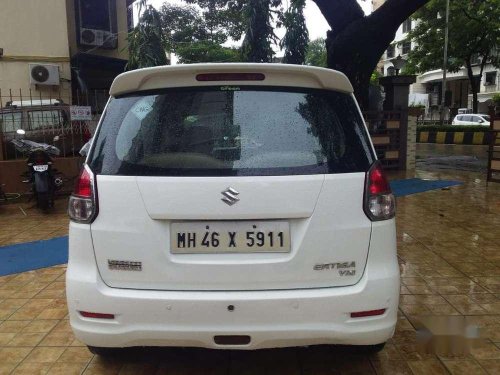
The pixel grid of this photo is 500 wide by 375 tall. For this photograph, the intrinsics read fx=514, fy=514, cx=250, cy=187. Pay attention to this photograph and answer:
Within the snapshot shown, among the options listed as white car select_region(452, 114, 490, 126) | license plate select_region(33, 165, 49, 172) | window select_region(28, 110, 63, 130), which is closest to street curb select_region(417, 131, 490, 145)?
white car select_region(452, 114, 490, 126)

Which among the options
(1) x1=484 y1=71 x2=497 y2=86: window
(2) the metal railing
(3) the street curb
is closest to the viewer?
(2) the metal railing

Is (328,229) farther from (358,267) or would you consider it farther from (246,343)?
(246,343)

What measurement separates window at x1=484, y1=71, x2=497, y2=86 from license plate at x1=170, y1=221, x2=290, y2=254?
45295 millimetres

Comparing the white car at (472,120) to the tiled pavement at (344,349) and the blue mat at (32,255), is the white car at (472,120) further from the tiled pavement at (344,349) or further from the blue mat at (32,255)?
the blue mat at (32,255)

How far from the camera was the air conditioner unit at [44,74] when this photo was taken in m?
14.6

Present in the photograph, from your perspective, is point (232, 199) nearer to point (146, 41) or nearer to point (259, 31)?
point (146, 41)

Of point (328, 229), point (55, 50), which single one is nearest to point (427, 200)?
point (328, 229)

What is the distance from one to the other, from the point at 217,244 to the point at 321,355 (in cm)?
117

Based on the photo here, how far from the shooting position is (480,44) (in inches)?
1107

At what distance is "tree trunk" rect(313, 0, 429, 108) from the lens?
9500 millimetres

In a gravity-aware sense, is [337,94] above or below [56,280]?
above

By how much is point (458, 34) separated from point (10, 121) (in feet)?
84.5

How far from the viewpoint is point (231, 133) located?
8.24 feet

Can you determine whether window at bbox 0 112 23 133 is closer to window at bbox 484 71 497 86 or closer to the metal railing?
the metal railing
